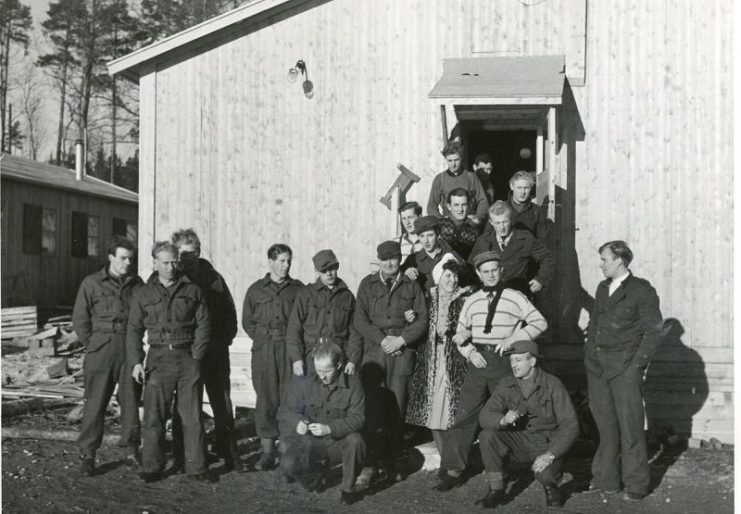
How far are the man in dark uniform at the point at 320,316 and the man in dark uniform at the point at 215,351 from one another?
0.66m

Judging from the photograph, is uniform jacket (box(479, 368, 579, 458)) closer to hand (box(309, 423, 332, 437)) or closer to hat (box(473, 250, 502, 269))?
hat (box(473, 250, 502, 269))

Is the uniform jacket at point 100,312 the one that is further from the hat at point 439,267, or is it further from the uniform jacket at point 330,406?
the hat at point 439,267

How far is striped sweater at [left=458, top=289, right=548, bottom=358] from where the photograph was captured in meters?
6.66

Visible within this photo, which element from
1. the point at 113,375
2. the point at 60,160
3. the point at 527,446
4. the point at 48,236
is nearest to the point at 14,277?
the point at 48,236

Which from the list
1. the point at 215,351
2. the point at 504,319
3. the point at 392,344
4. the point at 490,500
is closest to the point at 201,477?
the point at 215,351

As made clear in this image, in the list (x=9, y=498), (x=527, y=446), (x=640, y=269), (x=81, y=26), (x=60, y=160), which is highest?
(x=81, y=26)

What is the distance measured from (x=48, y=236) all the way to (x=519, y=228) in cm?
1584

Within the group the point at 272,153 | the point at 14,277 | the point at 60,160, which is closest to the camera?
the point at 272,153

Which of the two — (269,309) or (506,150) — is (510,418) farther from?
(506,150)

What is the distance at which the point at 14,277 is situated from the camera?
743 inches

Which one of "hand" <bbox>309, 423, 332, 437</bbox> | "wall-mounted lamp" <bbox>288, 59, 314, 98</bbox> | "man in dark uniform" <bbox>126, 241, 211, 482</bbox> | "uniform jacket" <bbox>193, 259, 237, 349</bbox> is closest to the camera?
"hand" <bbox>309, 423, 332, 437</bbox>

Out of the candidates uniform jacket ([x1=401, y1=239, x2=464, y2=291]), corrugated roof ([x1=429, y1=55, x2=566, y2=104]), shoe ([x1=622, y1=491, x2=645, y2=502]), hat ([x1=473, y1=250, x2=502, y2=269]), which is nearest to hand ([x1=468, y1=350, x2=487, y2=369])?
hat ([x1=473, y1=250, x2=502, y2=269])

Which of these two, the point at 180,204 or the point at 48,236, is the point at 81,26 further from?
the point at 180,204

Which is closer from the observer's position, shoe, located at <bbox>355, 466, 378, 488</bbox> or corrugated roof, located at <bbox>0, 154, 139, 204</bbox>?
shoe, located at <bbox>355, 466, 378, 488</bbox>
